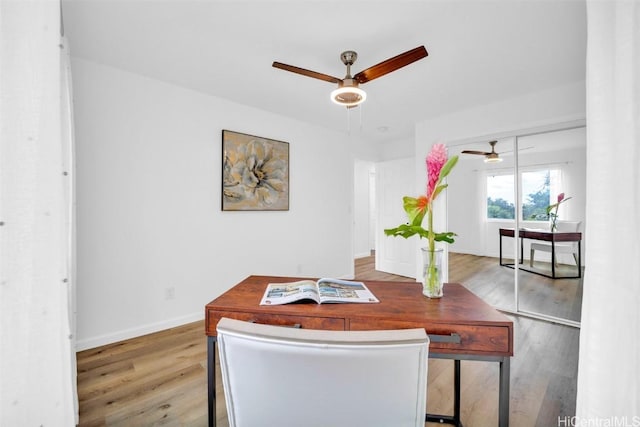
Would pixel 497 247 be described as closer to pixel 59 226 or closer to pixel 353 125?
pixel 353 125

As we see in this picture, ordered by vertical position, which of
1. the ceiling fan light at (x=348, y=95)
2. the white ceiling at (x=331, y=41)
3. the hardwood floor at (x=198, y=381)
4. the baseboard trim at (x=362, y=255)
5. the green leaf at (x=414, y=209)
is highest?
the white ceiling at (x=331, y=41)

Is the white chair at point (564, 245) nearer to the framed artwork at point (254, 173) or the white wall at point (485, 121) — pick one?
the white wall at point (485, 121)

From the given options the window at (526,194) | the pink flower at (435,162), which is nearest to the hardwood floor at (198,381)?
the window at (526,194)

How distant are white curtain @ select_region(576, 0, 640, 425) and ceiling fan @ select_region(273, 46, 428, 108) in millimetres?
1202

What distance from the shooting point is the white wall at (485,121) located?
278cm

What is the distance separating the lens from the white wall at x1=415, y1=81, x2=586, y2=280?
2.78m

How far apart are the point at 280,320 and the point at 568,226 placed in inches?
128

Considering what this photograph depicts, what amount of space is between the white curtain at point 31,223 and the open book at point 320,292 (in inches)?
26.8

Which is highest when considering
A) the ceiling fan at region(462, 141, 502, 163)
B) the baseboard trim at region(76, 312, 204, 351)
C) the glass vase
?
the ceiling fan at region(462, 141, 502, 163)

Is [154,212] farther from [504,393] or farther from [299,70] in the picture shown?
[504,393]

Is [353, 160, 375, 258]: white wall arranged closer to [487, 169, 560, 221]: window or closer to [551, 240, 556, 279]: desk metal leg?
[487, 169, 560, 221]: window

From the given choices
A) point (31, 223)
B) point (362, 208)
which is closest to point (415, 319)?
point (31, 223)

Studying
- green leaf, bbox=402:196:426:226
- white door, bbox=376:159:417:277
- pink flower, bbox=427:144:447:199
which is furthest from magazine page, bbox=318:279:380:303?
white door, bbox=376:159:417:277

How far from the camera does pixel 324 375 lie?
657mm
